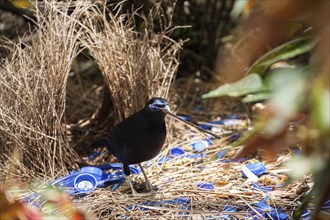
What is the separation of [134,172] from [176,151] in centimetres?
39

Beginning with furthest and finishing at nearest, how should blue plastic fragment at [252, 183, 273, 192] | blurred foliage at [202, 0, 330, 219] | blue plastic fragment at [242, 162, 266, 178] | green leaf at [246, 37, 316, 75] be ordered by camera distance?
green leaf at [246, 37, 316, 75], blue plastic fragment at [242, 162, 266, 178], blue plastic fragment at [252, 183, 273, 192], blurred foliage at [202, 0, 330, 219]

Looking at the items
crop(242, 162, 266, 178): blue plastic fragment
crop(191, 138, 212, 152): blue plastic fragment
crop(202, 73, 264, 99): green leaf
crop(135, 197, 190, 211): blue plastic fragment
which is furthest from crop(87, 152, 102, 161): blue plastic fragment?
crop(242, 162, 266, 178): blue plastic fragment

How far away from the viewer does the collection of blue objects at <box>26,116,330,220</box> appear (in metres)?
2.35

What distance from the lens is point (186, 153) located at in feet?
10.7

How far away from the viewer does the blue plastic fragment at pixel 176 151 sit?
326 cm

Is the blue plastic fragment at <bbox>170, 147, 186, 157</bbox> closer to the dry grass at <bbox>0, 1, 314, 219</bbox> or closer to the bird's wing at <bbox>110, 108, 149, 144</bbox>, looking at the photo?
the dry grass at <bbox>0, 1, 314, 219</bbox>

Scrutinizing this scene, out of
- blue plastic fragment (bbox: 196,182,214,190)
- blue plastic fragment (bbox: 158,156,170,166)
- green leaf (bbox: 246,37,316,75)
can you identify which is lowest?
blue plastic fragment (bbox: 158,156,170,166)

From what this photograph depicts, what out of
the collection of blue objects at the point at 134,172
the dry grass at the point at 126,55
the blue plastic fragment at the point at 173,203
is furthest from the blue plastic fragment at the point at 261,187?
the dry grass at the point at 126,55

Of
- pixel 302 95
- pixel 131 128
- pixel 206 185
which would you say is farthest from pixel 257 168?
pixel 302 95

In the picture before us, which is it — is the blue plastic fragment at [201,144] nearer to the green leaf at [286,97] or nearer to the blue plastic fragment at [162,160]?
the blue plastic fragment at [162,160]

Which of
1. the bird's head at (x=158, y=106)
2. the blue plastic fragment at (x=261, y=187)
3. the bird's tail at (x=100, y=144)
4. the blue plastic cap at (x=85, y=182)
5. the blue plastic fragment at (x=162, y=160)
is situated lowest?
the blue plastic fragment at (x=162, y=160)

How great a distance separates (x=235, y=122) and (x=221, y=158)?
0.73 meters

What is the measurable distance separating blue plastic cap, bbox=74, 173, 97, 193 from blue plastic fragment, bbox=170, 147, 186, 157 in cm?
65

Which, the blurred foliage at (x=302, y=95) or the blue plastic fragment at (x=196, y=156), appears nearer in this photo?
the blurred foliage at (x=302, y=95)
